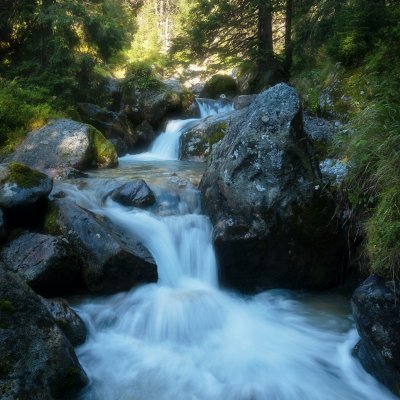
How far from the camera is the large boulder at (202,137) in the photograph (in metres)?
11.5

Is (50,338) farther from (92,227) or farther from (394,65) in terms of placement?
(394,65)

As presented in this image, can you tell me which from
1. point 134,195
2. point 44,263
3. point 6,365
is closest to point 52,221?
point 44,263

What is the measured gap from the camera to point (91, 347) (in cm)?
462

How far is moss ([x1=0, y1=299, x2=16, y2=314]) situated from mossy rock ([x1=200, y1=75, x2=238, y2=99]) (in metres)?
15.5

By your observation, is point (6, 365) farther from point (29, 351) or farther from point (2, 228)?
point (2, 228)

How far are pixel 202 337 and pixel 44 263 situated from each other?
2.19m

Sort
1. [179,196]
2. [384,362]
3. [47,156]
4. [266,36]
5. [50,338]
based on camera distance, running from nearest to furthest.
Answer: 1. [50,338]
2. [384,362]
3. [179,196]
4. [47,156]
5. [266,36]

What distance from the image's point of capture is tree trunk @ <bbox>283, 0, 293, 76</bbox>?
44.7 feet

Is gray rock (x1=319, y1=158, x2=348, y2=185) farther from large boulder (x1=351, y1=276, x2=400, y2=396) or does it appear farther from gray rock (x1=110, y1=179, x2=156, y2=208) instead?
gray rock (x1=110, y1=179, x2=156, y2=208)

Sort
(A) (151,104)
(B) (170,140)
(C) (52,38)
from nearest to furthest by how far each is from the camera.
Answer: (C) (52,38) → (B) (170,140) → (A) (151,104)

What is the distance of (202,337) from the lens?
4980mm

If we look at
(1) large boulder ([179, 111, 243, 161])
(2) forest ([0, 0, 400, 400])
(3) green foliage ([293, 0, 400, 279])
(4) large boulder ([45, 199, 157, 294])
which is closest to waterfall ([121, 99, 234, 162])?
(2) forest ([0, 0, 400, 400])

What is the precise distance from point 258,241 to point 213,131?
6.28 m

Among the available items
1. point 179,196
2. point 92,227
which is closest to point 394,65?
point 179,196
